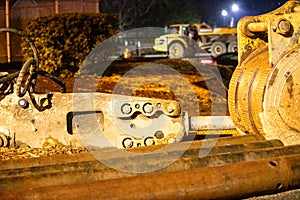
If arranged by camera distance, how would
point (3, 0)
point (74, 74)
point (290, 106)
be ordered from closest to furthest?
point (290, 106) → point (74, 74) → point (3, 0)

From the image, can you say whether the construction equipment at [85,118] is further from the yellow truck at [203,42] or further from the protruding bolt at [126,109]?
the yellow truck at [203,42]

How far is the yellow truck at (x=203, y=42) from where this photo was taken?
95.2 ft

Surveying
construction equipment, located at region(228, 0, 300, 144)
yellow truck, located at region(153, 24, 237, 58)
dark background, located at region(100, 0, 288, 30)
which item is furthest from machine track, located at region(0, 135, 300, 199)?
dark background, located at region(100, 0, 288, 30)

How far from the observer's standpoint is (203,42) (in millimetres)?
30281

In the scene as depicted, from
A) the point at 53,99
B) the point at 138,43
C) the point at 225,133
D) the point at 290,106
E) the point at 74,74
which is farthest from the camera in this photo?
the point at 138,43

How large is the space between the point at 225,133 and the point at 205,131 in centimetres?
20

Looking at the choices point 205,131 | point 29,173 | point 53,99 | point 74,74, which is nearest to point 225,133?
point 205,131

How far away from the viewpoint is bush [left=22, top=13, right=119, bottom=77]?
12758 mm


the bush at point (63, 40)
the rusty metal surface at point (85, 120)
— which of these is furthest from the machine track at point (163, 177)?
the bush at point (63, 40)

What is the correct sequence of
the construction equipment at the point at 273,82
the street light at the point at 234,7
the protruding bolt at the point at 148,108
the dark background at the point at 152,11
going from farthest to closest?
the street light at the point at 234,7 → the dark background at the point at 152,11 → the protruding bolt at the point at 148,108 → the construction equipment at the point at 273,82

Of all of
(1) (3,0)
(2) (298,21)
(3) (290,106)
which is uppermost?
(1) (3,0)

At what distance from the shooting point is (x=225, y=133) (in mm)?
5621

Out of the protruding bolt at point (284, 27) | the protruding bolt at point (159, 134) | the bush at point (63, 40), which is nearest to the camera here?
the protruding bolt at point (284, 27)

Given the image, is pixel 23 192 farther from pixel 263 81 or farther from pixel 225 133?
pixel 225 133
